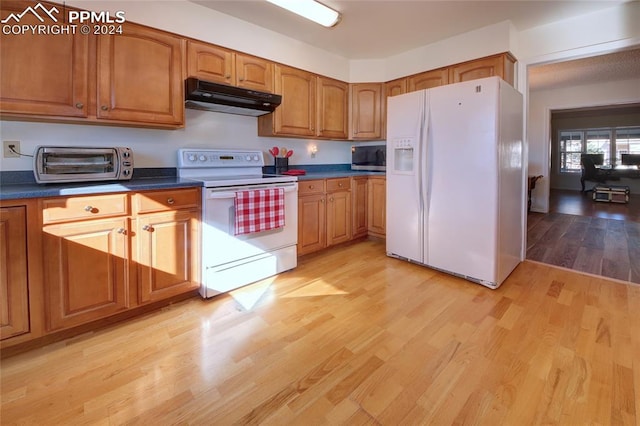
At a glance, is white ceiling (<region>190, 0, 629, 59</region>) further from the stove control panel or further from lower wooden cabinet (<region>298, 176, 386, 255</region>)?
lower wooden cabinet (<region>298, 176, 386, 255</region>)

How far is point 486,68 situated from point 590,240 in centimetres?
270

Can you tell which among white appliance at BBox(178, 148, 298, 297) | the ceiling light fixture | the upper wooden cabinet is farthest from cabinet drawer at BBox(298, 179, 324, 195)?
the upper wooden cabinet

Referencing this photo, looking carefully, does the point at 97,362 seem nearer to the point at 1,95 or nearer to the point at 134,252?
the point at 134,252

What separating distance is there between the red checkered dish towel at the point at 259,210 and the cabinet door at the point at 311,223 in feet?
1.37

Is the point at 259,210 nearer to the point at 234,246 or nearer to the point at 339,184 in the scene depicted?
the point at 234,246

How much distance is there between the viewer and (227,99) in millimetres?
2615

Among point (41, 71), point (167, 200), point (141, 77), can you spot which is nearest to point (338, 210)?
point (167, 200)

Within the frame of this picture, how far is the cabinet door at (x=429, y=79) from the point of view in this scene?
3.33 metres

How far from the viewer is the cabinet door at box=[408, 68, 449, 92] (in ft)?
10.9

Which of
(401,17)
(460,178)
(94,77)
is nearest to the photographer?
(94,77)

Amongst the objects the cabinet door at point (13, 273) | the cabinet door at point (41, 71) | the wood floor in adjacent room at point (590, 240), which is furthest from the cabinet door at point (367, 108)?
the cabinet door at point (13, 273)

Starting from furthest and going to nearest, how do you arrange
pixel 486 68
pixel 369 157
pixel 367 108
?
pixel 369 157, pixel 367 108, pixel 486 68

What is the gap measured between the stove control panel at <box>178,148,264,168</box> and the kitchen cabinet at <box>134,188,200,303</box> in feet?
1.73

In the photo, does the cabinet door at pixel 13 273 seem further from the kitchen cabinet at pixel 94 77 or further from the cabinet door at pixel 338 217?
the cabinet door at pixel 338 217
